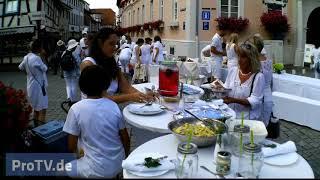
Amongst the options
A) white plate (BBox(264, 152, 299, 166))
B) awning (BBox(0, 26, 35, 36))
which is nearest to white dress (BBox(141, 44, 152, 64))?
awning (BBox(0, 26, 35, 36))

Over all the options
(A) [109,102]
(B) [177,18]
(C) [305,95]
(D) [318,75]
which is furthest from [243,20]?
(A) [109,102]

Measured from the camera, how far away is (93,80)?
10.2ft

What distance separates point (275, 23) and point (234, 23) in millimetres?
2449

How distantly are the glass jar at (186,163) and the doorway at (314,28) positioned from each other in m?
22.1

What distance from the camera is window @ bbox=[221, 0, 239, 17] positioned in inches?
713

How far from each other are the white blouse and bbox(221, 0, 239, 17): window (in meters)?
14.3

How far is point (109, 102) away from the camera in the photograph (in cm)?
316

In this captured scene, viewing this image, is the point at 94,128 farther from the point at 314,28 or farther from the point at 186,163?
the point at 314,28

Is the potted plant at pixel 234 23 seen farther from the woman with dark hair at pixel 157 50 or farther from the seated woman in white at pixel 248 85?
the seated woman in white at pixel 248 85

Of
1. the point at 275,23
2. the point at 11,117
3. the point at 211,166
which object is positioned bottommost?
the point at 211,166

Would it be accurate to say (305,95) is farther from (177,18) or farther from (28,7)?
(28,7)

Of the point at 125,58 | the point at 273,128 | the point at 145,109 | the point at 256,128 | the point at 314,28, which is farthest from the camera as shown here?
the point at 314,28

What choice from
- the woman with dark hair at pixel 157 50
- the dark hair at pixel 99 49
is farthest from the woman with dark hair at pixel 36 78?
the woman with dark hair at pixel 157 50

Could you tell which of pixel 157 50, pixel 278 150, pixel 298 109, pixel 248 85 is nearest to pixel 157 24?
pixel 157 50
